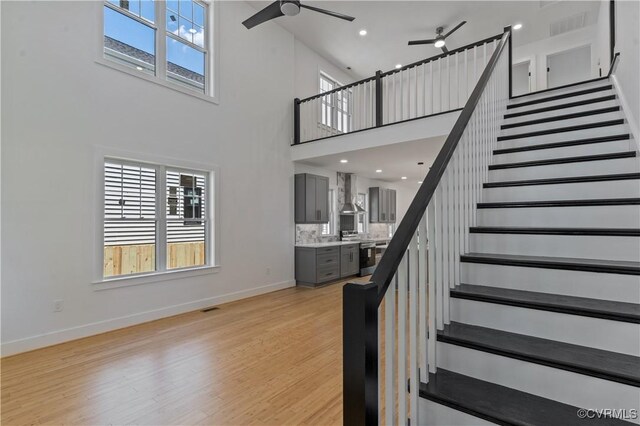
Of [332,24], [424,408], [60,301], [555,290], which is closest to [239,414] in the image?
[424,408]

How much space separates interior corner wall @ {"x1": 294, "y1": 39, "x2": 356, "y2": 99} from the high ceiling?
0.15 meters

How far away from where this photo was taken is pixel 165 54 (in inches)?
177

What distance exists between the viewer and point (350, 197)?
8391mm

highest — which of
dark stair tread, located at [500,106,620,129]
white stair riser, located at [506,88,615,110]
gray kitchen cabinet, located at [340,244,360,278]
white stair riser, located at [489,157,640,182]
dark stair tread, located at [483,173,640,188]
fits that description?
white stair riser, located at [506,88,615,110]

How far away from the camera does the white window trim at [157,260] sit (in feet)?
12.3

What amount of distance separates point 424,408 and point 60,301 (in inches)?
154

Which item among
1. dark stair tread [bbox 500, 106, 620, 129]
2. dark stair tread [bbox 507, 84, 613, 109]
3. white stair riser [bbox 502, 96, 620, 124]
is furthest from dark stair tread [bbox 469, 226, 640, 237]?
dark stair tread [bbox 507, 84, 613, 109]

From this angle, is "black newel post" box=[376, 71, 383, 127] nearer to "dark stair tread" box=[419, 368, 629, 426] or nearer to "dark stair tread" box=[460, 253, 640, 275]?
"dark stair tread" box=[460, 253, 640, 275]

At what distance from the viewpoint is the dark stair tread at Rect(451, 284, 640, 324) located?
1.47 m

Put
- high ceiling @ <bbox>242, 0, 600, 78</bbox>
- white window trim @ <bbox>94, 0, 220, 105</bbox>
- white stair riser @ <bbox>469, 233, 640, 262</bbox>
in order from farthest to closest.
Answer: high ceiling @ <bbox>242, 0, 600, 78</bbox>
white window trim @ <bbox>94, 0, 220, 105</bbox>
white stair riser @ <bbox>469, 233, 640, 262</bbox>

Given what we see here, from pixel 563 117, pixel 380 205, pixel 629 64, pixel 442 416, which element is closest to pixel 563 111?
pixel 563 117

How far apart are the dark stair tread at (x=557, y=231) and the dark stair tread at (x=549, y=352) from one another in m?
0.76

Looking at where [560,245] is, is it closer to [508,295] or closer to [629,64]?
[508,295]

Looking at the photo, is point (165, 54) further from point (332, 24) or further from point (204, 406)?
point (204, 406)
